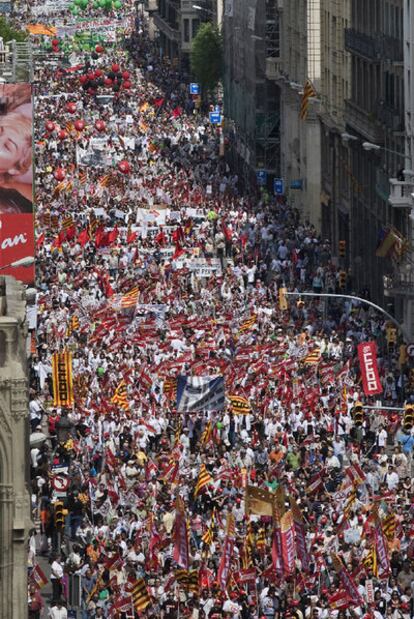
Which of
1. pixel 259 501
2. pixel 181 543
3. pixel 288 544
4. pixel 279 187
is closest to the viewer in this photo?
pixel 288 544

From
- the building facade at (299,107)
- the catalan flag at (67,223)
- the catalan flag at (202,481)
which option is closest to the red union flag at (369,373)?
the catalan flag at (202,481)

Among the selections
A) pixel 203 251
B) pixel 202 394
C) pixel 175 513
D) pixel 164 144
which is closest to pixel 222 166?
pixel 164 144

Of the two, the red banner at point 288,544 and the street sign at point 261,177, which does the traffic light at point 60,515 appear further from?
the street sign at point 261,177

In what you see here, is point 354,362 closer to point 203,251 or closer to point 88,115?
point 203,251

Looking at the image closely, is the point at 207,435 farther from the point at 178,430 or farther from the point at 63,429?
the point at 63,429

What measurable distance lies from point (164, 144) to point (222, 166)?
17.6 feet

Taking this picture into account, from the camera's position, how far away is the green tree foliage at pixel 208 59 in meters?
159

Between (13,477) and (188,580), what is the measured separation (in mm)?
9705

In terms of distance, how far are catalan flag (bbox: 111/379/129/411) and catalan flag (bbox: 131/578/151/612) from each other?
17.2 metres

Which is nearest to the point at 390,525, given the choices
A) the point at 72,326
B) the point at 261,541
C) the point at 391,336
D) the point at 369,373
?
the point at 261,541

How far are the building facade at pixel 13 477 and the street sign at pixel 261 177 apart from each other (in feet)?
259

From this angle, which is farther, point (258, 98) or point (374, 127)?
point (258, 98)

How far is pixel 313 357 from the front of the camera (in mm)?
68438

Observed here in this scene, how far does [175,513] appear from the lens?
52.7m
